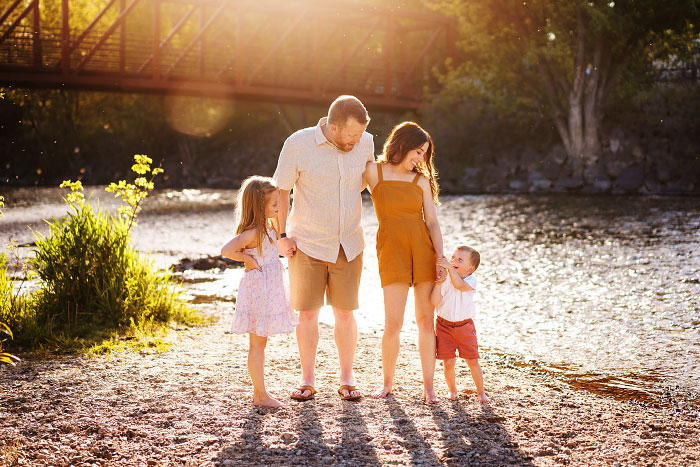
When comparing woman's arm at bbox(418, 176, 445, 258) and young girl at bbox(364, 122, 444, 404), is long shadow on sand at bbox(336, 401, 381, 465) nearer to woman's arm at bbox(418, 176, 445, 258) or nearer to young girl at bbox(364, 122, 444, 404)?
young girl at bbox(364, 122, 444, 404)

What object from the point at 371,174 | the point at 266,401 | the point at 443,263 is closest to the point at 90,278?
the point at 266,401

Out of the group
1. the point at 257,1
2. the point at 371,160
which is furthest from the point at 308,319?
the point at 257,1

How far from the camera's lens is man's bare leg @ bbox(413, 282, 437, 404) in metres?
4.69

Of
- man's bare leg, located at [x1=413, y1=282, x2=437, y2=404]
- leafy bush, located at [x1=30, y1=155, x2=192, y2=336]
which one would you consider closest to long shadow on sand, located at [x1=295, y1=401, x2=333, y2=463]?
man's bare leg, located at [x1=413, y1=282, x2=437, y2=404]

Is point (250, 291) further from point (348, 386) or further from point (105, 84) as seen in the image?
point (105, 84)

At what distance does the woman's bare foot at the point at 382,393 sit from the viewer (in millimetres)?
4754

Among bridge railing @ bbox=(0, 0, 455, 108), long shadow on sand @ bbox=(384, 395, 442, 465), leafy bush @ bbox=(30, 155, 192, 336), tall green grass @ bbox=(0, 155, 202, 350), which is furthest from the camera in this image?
bridge railing @ bbox=(0, 0, 455, 108)

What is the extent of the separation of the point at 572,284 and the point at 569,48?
19952 millimetres

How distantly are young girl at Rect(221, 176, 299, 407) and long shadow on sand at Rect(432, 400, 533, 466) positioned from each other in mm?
1034

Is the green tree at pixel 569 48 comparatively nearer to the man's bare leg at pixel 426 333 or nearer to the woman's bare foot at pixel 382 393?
the man's bare leg at pixel 426 333

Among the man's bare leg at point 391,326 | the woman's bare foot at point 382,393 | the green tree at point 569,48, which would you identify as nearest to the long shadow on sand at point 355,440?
the woman's bare foot at point 382,393

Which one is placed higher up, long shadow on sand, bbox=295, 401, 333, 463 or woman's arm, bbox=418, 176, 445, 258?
woman's arm, bbox=418, 176, 445, 258

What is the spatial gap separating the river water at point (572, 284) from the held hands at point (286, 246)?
1.76 m

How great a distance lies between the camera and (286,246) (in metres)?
4.73
